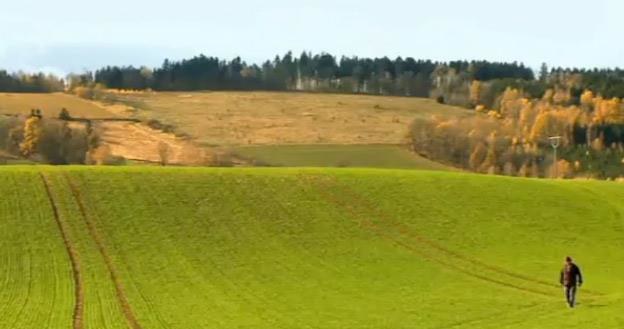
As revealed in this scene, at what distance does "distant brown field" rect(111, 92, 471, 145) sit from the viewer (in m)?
140

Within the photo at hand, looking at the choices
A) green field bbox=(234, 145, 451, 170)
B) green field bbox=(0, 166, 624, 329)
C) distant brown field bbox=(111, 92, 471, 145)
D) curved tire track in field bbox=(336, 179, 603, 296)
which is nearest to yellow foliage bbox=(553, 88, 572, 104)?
distant brown field bbox=(111, 92, 471, 145)

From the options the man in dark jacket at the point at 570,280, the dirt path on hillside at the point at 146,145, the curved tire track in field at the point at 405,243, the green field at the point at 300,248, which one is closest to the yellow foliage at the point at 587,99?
the dirt path on hillside at the point at 146,145

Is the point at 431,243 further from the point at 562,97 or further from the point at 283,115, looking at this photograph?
the point at 562,97

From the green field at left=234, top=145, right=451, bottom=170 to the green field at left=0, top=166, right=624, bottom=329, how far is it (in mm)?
47511

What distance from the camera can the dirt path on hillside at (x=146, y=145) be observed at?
112812mm

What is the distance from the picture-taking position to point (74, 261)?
157ft

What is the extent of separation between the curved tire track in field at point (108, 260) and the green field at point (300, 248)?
Result: 112mm

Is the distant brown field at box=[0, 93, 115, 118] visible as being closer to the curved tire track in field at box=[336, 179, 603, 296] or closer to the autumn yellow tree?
the autumn yellow tree

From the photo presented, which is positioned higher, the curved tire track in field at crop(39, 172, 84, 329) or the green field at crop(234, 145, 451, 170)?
the curved tire track in field at crop(39, 172, 84, 329)

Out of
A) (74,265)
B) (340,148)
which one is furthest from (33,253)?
(340,148)

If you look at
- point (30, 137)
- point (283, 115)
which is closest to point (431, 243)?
point (30, 137)

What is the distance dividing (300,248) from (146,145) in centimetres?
7289

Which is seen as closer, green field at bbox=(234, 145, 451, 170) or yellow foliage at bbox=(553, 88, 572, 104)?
green field at bbox=(234, 145, 451, 170)

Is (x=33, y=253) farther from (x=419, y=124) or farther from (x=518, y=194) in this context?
(x=419, y=124)
